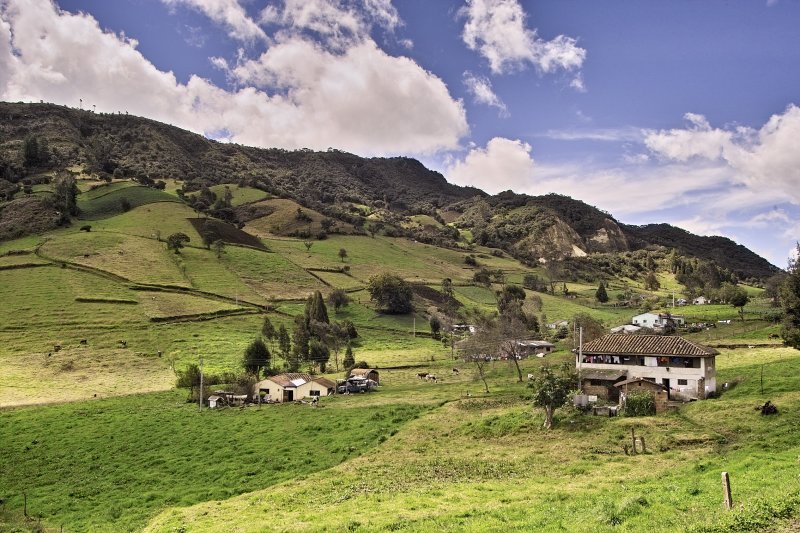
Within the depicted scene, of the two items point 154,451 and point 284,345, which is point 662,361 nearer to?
point 154,451

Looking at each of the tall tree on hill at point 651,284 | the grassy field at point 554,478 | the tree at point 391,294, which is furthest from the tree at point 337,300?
the tall tree on hill at point 651,284

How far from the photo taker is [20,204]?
14162 cm

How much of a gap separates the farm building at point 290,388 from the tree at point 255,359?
661cm

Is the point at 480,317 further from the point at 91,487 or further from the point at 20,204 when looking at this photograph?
the point at 20,204

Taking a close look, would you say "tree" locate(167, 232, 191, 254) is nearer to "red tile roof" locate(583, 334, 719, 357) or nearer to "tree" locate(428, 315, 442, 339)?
"tree" locate(428, 315, 442, 339)

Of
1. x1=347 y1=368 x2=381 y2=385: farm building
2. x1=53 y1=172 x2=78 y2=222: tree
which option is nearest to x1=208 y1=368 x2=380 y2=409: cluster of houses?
x1=347 y1=368 x2=381 y2=385: farm building

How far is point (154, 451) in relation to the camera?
131 feet

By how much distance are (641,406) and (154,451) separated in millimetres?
38494

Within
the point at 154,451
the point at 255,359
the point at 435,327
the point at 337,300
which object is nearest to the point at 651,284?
the point at 435,327

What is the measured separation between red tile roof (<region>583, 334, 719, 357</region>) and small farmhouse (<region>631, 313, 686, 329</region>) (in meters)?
44.6

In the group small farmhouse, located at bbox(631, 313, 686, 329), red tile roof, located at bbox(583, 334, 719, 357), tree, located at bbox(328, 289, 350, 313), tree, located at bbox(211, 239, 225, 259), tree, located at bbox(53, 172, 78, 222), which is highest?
tree, located at bbox(53, 172, 78, 222)

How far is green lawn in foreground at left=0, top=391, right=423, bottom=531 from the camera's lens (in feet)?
99.0

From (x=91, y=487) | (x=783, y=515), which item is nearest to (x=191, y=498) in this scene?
(x=91, y=487)

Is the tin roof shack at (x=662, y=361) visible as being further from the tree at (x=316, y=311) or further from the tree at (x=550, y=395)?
the tree at (x=316, y=311)
